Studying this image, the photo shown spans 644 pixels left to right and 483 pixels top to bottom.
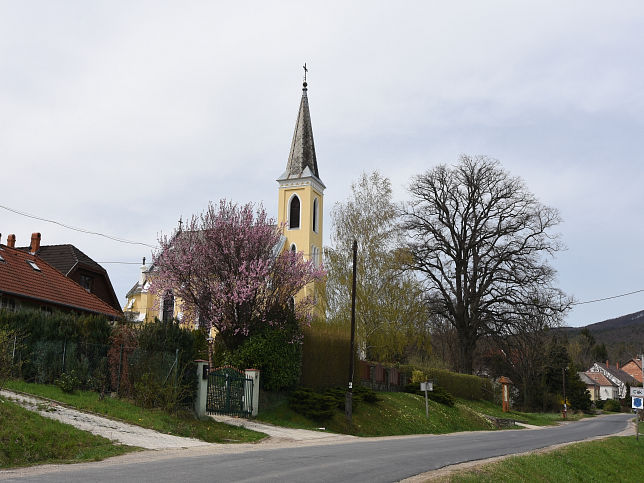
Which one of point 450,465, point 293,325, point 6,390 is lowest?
point 450,465

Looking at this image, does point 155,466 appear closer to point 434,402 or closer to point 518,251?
point 434,402

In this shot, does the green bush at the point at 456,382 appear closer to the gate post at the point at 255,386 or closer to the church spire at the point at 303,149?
the gate post at the point at 255,386

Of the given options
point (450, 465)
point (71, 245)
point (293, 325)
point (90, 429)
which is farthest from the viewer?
point (71, 245)

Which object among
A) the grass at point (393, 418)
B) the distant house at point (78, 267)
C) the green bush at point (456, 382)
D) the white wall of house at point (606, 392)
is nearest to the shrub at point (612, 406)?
the white wall of house at point (606, 392)

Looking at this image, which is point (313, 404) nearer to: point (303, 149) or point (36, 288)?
point (36, 288)

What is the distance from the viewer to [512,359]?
62.1m

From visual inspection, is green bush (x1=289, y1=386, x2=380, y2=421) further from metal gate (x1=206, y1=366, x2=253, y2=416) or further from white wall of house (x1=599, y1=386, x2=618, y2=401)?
white wall of house (x1=599, y1=386, x2=618, y2=401)

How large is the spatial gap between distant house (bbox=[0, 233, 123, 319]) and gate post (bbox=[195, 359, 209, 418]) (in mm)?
7377

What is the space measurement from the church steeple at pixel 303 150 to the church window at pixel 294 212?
2.19 meters

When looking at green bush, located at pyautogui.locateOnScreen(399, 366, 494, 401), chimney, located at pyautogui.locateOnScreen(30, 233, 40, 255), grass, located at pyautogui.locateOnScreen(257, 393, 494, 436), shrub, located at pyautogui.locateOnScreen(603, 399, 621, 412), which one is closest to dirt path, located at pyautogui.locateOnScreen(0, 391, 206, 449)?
grass, located at pyautogui.locateOnScreen(257, 393, 494, 436)

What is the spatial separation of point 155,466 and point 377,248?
2806 cm

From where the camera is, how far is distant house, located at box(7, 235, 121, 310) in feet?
130

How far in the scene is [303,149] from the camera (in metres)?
62.5

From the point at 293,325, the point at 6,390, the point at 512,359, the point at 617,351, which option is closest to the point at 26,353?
the point at 6,390
